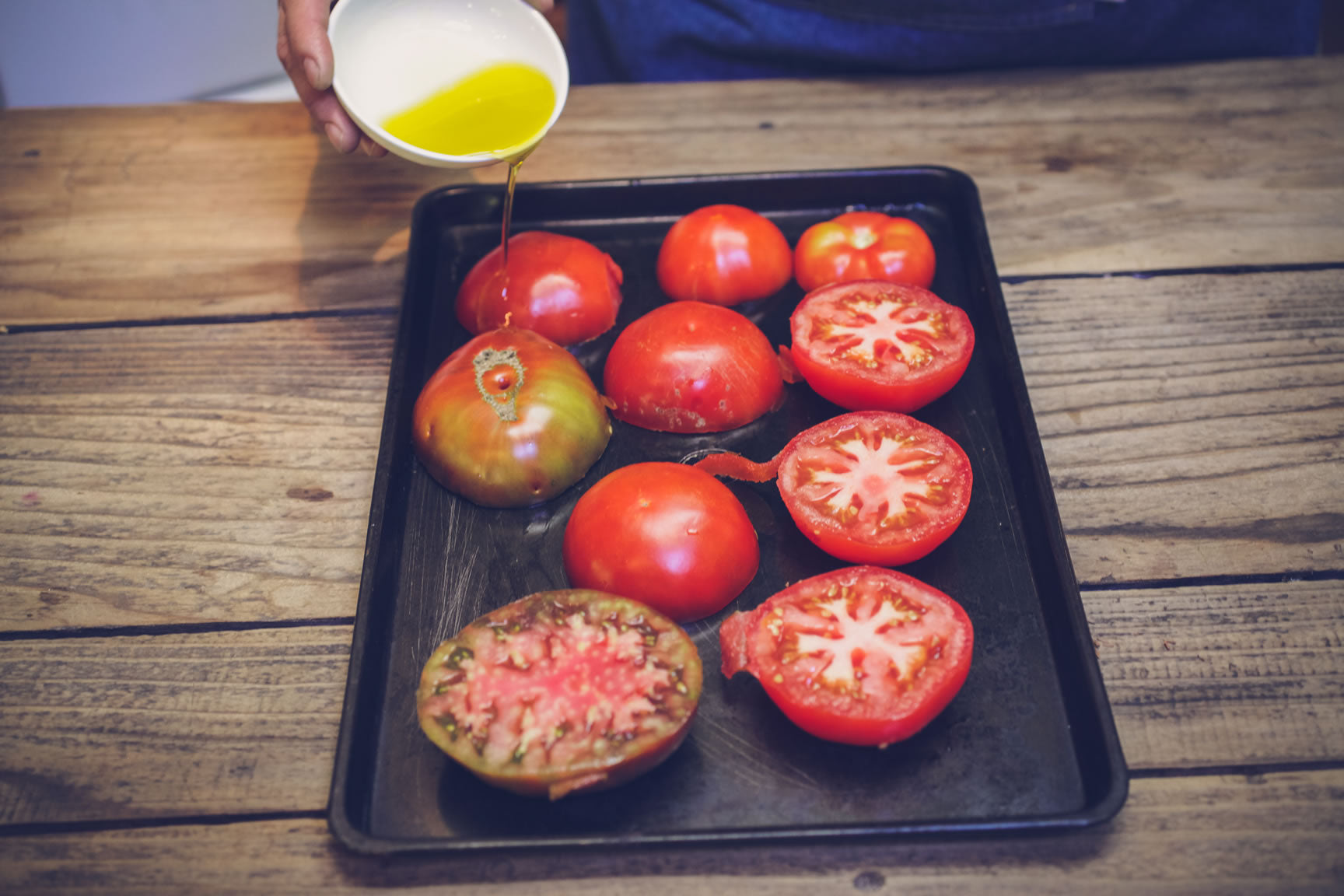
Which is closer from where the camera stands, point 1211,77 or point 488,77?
point 488,77

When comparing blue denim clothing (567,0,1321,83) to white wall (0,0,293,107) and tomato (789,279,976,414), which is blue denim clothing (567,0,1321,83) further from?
white wall (0,0,293,107)

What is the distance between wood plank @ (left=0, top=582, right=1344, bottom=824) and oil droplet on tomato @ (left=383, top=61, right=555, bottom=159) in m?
0.66

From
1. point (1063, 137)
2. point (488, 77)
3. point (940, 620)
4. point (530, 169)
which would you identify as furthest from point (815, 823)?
point (1063, 137)

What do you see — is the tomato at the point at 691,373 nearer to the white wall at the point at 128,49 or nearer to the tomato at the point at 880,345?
the tomato at the point at 880,345

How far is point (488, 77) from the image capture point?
1.36 meters

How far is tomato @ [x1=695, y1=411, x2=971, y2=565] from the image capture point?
3.88 ft

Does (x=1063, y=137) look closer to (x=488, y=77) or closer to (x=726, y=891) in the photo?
(x=488, y=77)

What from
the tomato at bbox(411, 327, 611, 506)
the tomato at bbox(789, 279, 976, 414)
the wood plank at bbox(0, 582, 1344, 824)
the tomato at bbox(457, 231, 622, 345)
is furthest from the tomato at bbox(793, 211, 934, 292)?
the wood plank at bbox(0, 582, 1344, 824)

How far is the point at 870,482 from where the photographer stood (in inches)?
48.7

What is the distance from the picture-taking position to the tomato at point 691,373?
1314 millimetres

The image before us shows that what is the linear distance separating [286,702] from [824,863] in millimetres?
642

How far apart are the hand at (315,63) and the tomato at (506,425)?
352 millimetres

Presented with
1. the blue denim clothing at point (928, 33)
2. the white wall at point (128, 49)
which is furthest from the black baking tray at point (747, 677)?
the white wall at point (128, 49)

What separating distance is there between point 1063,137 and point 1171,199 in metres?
0.23
